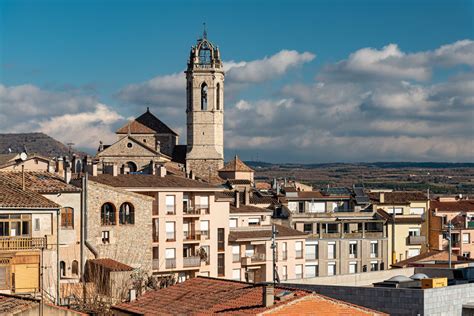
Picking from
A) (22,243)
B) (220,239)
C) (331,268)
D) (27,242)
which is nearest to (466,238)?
(331,268)

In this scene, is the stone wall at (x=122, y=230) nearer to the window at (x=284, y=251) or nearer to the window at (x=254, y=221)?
the window at (x=254, y=221)

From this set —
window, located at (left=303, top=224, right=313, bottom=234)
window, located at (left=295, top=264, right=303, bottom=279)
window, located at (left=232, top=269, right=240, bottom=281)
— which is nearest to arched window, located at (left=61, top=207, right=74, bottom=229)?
→ window, located at (left=232, top=269, right=240, bottom=281)

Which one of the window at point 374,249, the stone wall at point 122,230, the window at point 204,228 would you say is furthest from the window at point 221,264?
the window at point 374,249

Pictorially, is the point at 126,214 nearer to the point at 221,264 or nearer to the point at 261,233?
the point at 221,264

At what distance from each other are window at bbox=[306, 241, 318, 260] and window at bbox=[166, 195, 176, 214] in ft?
48.4

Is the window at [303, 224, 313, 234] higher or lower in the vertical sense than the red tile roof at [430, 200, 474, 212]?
lower

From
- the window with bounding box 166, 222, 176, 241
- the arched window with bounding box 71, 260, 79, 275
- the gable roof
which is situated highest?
the gable roof

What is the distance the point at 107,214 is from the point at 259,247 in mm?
14847

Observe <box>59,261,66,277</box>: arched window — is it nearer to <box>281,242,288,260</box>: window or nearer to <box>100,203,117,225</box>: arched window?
<box>100,203,117,225</box>: arched window

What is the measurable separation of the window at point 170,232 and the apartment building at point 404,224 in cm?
2126

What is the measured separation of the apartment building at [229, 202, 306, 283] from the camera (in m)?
64.8

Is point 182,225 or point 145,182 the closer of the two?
point 145,182

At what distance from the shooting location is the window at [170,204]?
60031 millimetres

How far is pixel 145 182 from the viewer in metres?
60.3
